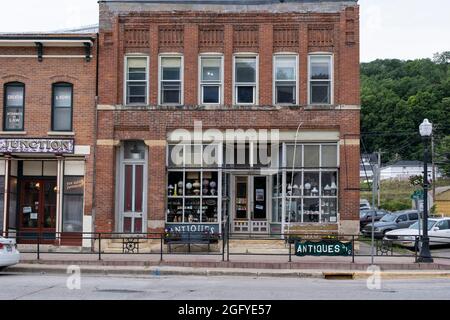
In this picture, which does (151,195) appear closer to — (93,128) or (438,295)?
(93,128)

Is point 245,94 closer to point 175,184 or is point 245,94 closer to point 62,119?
point 175,184

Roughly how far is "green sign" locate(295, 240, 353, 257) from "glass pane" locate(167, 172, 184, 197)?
674 cm

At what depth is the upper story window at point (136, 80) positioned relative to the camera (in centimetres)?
2675

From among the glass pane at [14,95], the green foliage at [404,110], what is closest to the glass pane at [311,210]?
the glass pane at [14,95]

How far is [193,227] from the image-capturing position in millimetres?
26219

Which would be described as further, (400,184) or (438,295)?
(400,184)

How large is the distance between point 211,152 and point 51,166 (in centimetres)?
638

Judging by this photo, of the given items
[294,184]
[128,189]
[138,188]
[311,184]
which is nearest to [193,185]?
[138,188]

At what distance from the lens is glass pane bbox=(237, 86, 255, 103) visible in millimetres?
26641

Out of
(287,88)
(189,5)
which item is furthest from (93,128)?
(287,88)

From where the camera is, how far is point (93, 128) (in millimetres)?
26297

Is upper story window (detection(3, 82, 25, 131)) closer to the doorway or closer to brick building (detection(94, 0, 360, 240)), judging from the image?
brick building (detection(94, 0, 360, 240))

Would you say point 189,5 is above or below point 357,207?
above

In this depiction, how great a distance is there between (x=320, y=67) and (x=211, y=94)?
4393mm
